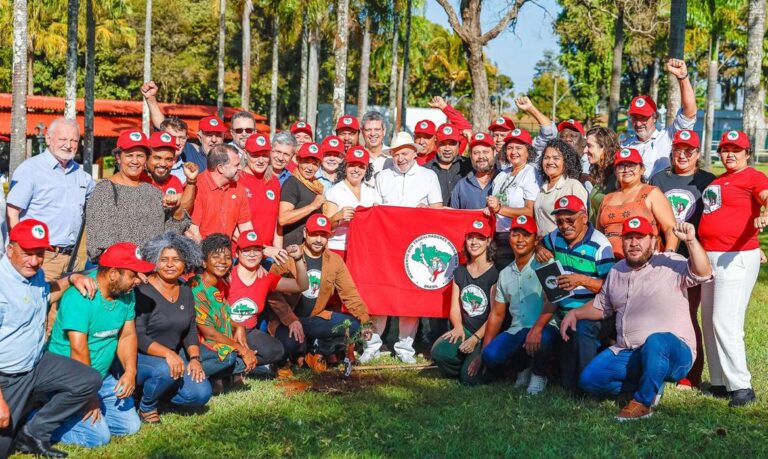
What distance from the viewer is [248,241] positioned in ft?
26.2

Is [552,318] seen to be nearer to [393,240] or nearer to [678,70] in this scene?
[393,240]

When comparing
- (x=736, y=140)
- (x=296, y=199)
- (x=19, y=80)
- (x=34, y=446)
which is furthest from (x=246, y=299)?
(x=19, y=80)

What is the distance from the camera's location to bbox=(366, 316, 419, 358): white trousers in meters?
9.26

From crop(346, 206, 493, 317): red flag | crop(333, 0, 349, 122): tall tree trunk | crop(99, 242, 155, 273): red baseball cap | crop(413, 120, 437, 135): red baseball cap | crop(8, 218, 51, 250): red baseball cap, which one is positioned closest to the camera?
crop(8, 218, 51, 250): red baseball cap

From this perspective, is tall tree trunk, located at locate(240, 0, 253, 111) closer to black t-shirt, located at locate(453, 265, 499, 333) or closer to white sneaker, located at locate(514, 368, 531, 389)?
black t-shirt, located at locate(453, 265, 499, 333)

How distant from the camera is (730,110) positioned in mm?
73312

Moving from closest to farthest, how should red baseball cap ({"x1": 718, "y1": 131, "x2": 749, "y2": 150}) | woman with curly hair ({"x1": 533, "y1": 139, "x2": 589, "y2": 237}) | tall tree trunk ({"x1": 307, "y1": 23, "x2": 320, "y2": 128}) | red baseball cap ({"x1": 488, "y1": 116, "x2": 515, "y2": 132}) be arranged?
red baseball cap ({"x1": 718, "y1": 131, "x2": 749, "y2": 150})
woman with curly hair ({"x1": 533, "y1": 139, "x2": 589, "y2": 237})
red baseball cap ({"x1": 488, "y1": 116, "x2": 515, "y2": 132})
tall tree trunk ({"x1": 307, "y1": 23, "x2": 320, "y2": 128})

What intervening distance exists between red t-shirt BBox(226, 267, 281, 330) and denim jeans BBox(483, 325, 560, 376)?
2146 millimetres

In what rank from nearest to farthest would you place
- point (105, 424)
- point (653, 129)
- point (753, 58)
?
point (105, 424)
point (653, 129)
point (753, 58)

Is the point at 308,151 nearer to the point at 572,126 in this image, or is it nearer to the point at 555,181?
the point at 555,181

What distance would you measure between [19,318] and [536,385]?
14.3 ft

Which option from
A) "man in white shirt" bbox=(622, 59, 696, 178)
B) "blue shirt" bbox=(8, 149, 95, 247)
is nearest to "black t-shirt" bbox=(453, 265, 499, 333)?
"man in white shirt" bbox=(622, 59, 696, 178)

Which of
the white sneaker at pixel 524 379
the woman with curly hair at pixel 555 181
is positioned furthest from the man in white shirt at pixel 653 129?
the white sneaker at pixel 524 379

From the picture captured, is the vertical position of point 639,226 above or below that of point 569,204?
below
